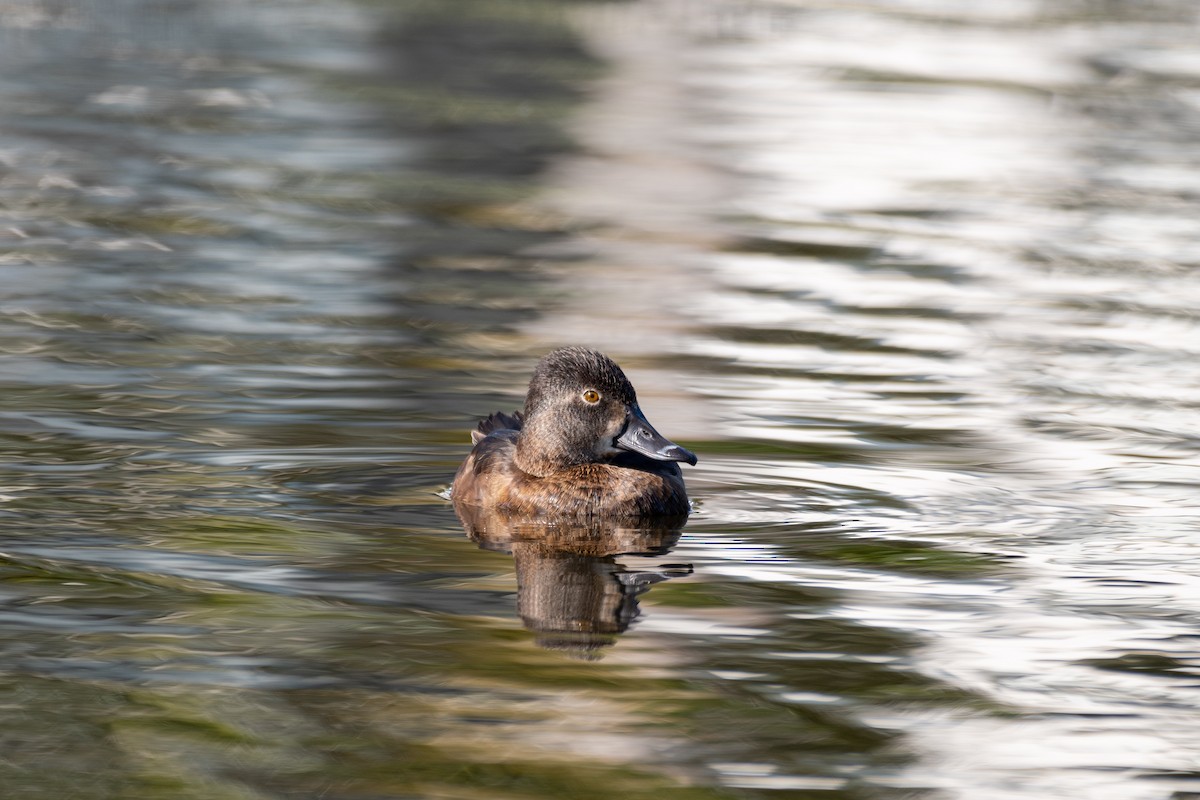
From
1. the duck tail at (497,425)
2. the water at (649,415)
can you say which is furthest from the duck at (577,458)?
the duck tail at (497,425)

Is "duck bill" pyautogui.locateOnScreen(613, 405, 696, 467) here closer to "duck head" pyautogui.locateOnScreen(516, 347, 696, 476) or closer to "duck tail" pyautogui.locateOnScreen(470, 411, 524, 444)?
"duck head" pyautogui.locateOnScreen(516, 347, 696, 476)

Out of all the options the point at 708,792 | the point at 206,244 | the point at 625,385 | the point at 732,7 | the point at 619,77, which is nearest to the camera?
the point at 708,792

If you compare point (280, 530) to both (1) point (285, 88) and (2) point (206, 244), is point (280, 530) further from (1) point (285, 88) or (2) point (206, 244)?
(1) point (285, 88)

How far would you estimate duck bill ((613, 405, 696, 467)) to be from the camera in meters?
7.98

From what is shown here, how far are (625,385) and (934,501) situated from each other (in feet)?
4.28

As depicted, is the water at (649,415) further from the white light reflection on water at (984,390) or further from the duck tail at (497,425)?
the duck tail at (497,425)

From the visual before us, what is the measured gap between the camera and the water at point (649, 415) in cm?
566

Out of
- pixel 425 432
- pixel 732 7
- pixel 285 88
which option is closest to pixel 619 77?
pixel 285 88

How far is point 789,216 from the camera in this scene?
16703 millimetres

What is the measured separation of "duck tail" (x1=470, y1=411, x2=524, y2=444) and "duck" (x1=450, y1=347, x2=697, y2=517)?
330 mm

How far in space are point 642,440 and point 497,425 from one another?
0.82 metres

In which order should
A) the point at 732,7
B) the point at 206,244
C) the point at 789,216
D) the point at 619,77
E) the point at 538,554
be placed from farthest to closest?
the point at 732,7 → the point at 619,77 → the point at 789,216 → the point at 206,244 → the point at 538,554

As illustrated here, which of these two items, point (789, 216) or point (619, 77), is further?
point (619, 77)

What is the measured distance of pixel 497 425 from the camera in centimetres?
869
